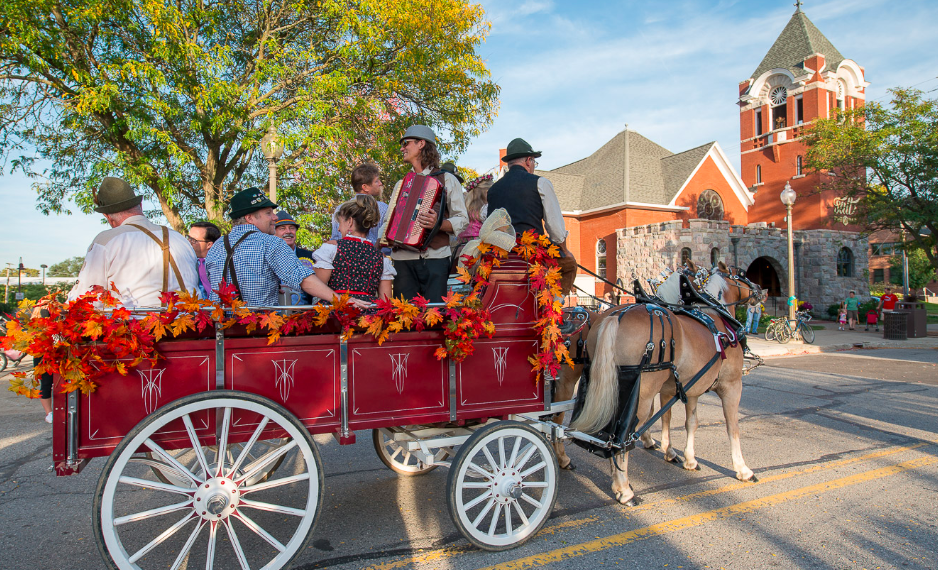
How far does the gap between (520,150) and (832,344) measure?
51.2ft

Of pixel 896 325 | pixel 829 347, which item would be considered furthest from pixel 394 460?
pixel 896 325

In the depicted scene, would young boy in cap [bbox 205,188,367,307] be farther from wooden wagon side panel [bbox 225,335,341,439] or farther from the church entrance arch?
the church entrance arch

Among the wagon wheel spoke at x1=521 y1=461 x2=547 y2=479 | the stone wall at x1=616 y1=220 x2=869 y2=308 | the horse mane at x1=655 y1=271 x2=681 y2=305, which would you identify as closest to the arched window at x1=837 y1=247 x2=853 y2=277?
the stone wall at x1=616 y1=220 x2=869 y2=308

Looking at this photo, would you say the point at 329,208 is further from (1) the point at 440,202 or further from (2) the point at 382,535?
(2) the point at 382,535

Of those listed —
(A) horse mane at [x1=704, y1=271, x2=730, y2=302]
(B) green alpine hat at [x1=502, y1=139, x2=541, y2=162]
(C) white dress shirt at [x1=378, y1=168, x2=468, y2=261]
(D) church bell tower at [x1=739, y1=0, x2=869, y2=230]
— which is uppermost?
(D) church bell tower at [x1=739, y1=0, x2=869, y2=230]

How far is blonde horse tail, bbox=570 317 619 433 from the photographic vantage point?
3979 millimetres

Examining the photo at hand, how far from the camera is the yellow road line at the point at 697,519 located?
3.24 metres

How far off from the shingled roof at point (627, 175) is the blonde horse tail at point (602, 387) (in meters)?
24.9

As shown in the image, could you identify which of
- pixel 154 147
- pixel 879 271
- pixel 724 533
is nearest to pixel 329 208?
pixel 154 147

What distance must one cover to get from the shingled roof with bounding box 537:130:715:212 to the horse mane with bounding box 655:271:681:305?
2347 centimetres

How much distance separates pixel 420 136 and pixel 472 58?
877 cm

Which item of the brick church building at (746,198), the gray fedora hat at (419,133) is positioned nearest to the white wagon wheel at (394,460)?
the gray fedora hat at (419,133)

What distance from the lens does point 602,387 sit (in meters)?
4.00

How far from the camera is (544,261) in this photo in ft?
12.0
